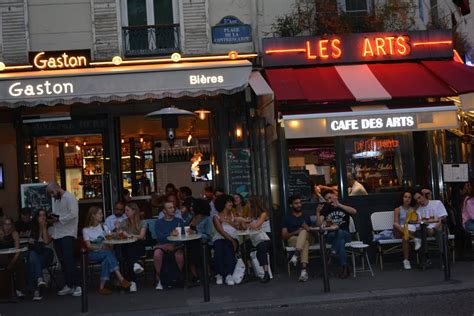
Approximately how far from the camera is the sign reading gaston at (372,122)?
9578 mm

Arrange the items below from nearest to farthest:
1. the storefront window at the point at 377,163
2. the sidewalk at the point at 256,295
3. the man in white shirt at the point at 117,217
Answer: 1. the sidewalk at the point at 256,295
2. the man in white shirt at the point at 117,217
3. the storefront window at the point at 377,163

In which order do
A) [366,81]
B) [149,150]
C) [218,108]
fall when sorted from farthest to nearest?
1. [149,150]
2. [218,108]
3. [366,81]

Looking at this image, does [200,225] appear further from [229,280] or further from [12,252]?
[12,252]

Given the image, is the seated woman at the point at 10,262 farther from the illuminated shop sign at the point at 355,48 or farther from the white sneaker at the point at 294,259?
the illuminated shop sign at the point at 355,48

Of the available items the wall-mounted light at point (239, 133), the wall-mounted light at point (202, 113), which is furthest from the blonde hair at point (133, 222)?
the wall-mounted light at point (239, 133)

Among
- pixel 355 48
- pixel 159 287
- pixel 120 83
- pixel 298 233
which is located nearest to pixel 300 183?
pixel 298 233

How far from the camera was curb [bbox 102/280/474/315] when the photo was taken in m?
7.76

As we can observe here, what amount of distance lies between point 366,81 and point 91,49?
192 inches

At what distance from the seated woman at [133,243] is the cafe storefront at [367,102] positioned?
2477 millimetres

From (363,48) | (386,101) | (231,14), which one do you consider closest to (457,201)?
(386,101)

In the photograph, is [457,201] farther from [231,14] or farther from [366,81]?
[231,14]

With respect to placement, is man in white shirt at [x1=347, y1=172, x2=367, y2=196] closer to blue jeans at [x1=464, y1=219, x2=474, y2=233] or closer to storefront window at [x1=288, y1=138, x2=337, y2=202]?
storefront window at [x1=288, y1=138, x2=337, y2=202]

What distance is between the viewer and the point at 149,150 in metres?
14.4

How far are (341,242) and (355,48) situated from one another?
3510mm
